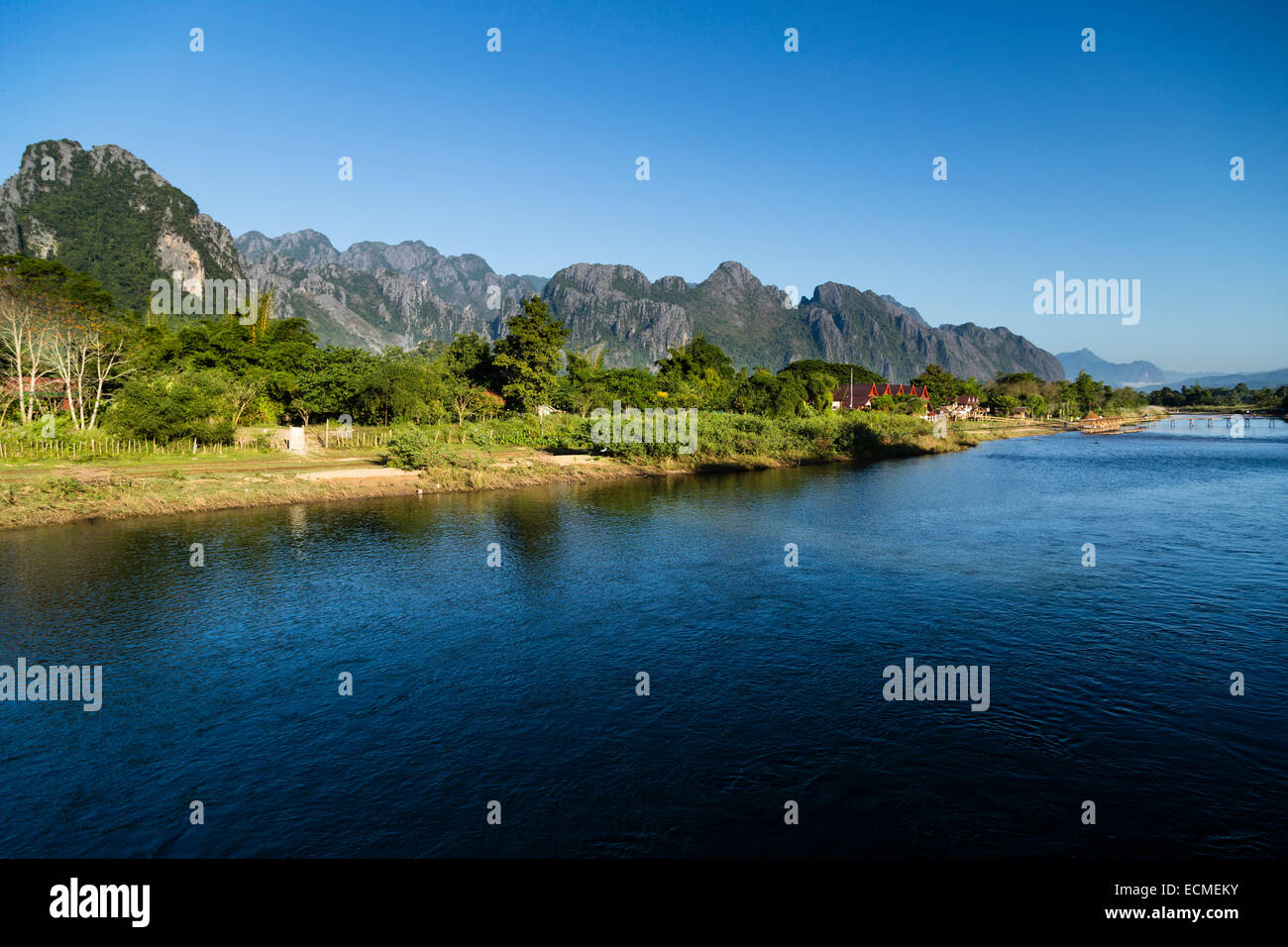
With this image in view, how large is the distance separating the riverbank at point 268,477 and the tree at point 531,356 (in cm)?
2780

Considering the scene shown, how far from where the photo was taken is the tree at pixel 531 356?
10600 centimetres

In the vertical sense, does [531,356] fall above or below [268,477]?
above

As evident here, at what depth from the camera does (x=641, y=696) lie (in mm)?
22094

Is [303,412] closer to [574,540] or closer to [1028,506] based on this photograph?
[574,540]

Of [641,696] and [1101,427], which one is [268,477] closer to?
[641,696]

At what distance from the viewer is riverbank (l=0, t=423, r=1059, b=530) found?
45.6m

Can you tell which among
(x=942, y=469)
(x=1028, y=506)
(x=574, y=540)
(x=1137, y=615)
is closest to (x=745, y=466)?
(x=942, y=469)

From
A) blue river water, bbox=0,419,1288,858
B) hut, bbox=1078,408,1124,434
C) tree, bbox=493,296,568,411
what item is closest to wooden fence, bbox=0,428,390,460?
blue river water, bbox=0,419,1288,858

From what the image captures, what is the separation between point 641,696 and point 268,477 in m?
46.2
